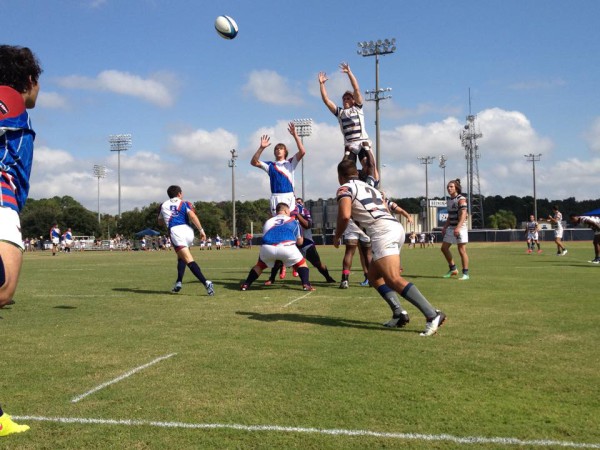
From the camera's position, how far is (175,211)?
10.3 metres

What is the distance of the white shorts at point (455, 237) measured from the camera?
1253 centimetres

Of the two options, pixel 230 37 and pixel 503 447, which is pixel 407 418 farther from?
pixel 230 37

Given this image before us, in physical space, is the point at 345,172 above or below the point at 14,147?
above

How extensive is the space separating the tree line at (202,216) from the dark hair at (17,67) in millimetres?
82509

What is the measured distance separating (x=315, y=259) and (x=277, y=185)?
1.86m

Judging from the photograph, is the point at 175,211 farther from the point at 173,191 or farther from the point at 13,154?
the point at 13,154

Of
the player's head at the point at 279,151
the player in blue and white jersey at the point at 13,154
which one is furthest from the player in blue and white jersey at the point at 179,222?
the player in blue and white jersey at the point at 13,154

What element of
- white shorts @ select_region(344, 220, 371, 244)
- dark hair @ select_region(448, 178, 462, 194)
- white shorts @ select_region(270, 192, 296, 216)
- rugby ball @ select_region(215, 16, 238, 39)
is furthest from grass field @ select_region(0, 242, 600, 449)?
rugby ball @ select_region(215, 16, 238, 39)

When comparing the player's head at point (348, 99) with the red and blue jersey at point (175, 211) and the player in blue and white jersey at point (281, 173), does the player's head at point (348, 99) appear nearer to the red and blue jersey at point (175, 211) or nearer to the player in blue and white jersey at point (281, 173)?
the player in blue and white jersey at point (281, 173)

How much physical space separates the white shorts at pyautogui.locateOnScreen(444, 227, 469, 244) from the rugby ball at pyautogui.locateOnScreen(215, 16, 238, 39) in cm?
719

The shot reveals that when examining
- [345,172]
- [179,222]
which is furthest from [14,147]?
[179,222]

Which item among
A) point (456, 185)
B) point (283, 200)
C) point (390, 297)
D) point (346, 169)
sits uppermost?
point (456, 185)

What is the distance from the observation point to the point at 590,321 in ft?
21.4

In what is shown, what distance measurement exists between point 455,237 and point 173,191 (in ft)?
22.2
